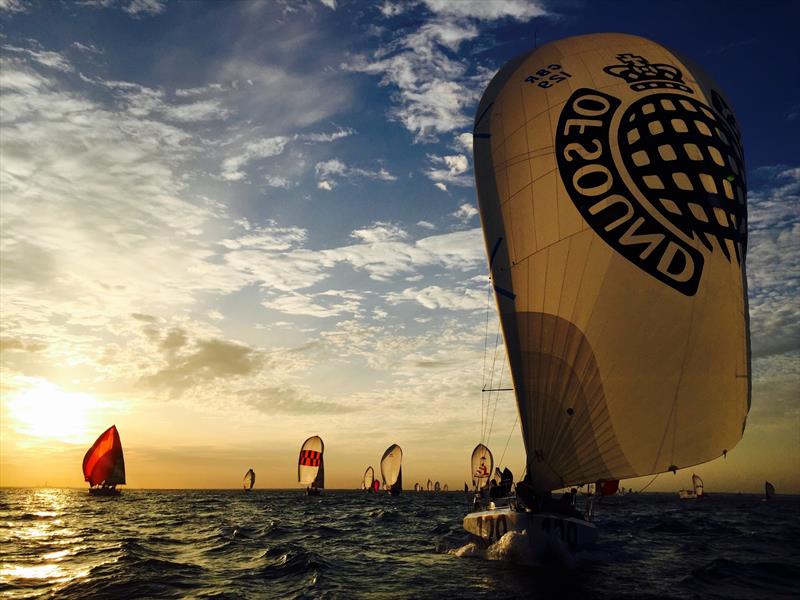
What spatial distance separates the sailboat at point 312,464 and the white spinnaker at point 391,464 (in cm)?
923

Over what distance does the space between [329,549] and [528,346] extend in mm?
11972

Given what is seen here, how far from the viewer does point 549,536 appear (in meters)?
14.8

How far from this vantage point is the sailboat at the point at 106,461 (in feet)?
196

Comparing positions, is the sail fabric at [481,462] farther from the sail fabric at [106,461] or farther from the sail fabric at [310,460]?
the sail fabric at [106,461]

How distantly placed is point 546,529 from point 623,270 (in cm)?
728

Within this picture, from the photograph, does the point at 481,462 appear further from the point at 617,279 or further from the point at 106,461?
the point at 617,279

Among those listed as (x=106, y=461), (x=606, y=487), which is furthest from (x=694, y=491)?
(x=606, y=487)

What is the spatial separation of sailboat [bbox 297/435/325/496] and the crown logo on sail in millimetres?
66290

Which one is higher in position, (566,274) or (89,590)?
(566,274)

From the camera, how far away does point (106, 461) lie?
60.2 meters

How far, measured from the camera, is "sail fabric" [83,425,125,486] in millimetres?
59688

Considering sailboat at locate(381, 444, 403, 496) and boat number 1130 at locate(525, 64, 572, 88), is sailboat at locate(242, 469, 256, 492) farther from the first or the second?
boat number 1130 at locate(525, 64, 572, 88)

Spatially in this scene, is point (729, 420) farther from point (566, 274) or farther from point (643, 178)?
point (643, 178)

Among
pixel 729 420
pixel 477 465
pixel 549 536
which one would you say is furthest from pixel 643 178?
pixel 477 465
